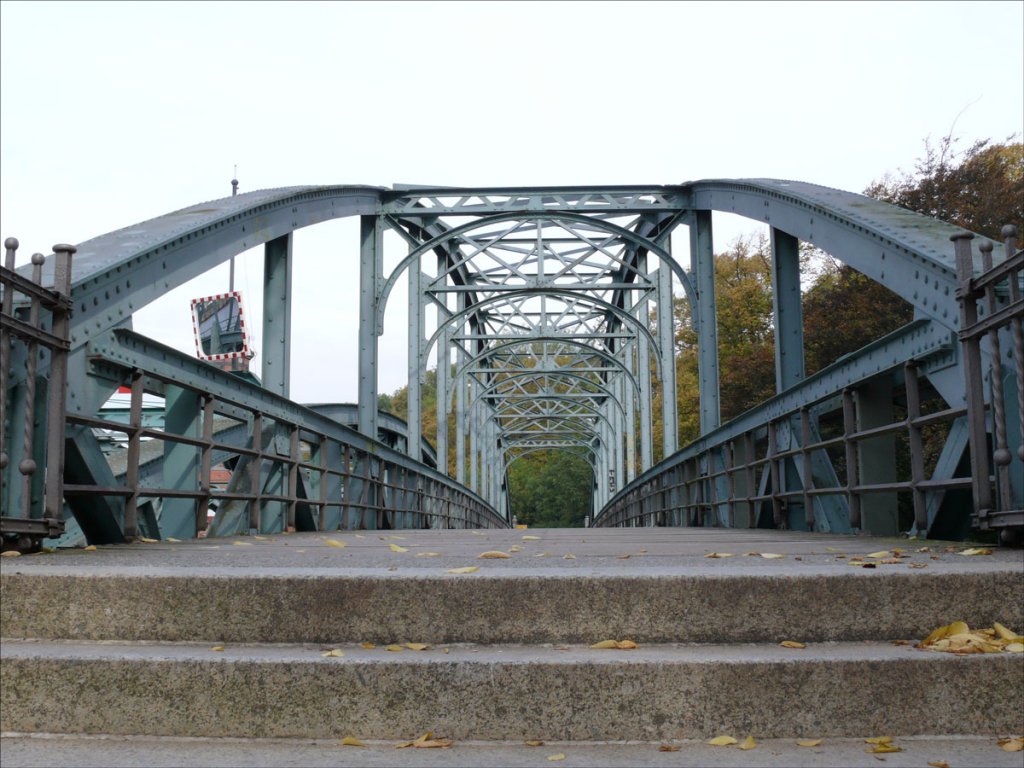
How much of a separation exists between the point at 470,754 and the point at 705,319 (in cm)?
1445

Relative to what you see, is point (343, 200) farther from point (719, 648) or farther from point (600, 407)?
point (600, 407)

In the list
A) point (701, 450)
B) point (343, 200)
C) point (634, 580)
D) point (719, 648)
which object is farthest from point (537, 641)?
point (343, 200)

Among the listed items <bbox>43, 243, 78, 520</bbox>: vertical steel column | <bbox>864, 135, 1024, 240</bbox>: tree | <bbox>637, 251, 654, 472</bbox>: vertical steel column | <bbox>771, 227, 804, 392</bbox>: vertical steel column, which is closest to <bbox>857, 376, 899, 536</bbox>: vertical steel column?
<bbox>771, 227, 804, 392</bbox>: vertical steel column

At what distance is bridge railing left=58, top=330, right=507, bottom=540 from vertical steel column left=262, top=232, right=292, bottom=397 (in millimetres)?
900

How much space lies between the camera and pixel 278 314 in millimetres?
10438

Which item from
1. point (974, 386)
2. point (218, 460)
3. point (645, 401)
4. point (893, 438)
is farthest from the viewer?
point (645, 401)

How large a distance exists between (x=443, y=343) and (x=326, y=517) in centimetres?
1550

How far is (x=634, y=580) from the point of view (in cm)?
312

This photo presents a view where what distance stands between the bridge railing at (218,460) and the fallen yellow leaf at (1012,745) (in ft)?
12.4

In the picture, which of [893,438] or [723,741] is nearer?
[723,741]

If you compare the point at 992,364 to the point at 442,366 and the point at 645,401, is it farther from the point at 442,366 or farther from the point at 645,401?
the point at 645,401

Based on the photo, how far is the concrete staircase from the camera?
8.80 ft

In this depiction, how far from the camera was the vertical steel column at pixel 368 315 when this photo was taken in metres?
15.7

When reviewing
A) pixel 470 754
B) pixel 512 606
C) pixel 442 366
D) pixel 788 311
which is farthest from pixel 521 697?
pixel 442 366
